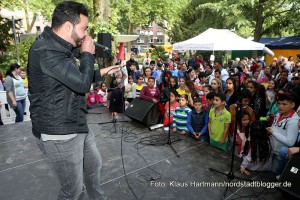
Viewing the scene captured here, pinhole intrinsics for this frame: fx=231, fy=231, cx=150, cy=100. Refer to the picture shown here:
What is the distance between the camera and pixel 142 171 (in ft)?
10.3

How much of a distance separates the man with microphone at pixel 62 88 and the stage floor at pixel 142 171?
1.21 m

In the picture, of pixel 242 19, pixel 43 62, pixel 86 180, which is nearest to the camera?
pixel 43 62

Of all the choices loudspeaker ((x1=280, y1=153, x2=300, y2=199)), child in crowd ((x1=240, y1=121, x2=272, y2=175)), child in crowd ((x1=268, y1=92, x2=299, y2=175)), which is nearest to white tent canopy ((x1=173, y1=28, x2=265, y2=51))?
child in crowd ((x1=268, y1=92, x2=299, y2=175))

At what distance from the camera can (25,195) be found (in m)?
2.64

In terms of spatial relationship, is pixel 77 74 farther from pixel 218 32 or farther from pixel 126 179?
pixel 218 32

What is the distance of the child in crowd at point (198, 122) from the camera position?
4082 millimetres

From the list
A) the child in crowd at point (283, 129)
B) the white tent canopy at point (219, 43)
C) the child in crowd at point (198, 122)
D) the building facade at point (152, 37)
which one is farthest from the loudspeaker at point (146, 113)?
the building facade at point (152, 37)

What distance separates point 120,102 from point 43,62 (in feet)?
14.0

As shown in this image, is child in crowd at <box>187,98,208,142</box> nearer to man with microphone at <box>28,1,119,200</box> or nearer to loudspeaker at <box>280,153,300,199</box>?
loudspeaker at <box>280,153,300,199</box>

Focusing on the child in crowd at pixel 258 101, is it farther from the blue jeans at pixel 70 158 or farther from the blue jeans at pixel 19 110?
the blue jeans at pixel 19 110

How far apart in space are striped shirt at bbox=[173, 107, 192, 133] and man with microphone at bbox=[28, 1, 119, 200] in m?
2.86

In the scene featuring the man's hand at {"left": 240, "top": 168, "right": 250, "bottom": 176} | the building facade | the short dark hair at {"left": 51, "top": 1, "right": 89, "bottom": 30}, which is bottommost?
the man's hand at {"left": 240, "top": 168, "right": 250, "bottom": 176}

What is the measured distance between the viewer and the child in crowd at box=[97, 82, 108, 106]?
22.9ft

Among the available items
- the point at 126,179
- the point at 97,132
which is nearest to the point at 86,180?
the point at 126,179
